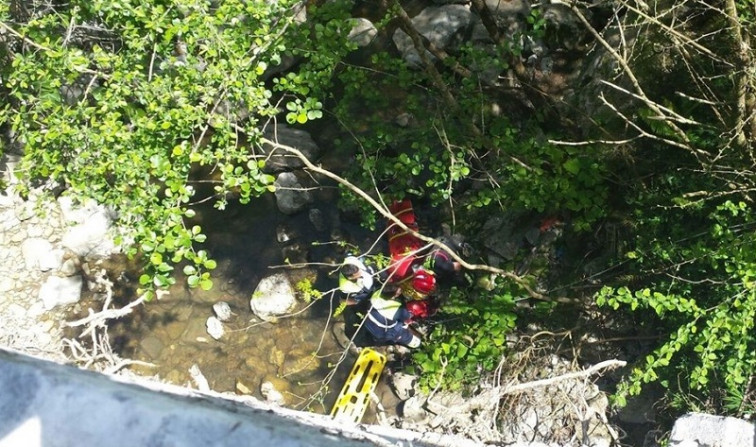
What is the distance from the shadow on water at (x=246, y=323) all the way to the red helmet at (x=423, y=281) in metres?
0.96

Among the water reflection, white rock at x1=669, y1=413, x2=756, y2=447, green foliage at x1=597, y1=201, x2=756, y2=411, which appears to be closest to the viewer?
white rock at x1=669, y1=413, x2=756, y2=447

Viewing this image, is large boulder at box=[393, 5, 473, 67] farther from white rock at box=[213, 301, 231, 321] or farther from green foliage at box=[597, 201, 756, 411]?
white rock at box=[213, 301, 231, 321]

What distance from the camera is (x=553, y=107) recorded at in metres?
4.90

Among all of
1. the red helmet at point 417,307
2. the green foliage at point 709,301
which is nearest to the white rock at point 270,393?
the red helmet at point 417,307

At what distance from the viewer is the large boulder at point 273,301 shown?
6027 mm

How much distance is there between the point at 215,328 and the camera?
609 cm

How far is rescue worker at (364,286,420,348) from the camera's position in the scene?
17.7 ft

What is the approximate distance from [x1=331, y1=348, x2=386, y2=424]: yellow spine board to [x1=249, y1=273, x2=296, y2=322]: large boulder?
0.89 m

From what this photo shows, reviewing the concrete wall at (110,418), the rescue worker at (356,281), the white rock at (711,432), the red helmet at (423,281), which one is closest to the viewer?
the concrete wall at (110,418)

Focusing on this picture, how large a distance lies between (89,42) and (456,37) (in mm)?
3243

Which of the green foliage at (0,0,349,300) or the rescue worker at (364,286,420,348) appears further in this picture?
the rescue worker at (364,286,420,348)

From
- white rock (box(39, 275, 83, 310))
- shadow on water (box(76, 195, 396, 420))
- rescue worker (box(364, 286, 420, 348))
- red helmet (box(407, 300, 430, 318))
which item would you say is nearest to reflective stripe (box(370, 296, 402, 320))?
rescue worker (box(364, 286, 420, 348))

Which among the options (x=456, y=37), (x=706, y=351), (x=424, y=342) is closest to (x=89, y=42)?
(x=456, y=37)

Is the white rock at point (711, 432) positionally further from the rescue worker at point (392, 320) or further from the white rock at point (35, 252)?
the white rock at point (35, 252)
